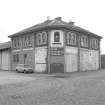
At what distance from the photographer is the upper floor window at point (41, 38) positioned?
25758 mm

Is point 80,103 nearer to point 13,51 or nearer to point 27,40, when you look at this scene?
point 27,40

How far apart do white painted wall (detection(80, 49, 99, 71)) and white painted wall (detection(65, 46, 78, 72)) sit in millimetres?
1775

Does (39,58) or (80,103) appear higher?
(39,58)

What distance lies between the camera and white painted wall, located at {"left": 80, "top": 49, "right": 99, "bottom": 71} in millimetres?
28719

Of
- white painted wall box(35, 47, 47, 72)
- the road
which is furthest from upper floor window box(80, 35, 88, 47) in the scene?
the road

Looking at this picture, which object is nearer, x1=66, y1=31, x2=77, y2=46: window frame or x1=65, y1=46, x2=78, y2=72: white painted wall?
x1=65, y1=46, x2=78, y2=72: white painted wall

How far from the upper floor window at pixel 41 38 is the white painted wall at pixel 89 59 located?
7.21 metres

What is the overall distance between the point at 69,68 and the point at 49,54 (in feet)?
12.8

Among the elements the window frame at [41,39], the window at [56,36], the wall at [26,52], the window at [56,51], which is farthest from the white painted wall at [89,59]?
the wall at [26,52]

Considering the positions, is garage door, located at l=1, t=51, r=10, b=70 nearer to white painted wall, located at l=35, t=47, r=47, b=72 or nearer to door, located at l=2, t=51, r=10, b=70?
door, located at l=2, t=51, r=10, b=70

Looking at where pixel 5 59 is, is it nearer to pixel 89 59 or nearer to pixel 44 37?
pixel 44 37

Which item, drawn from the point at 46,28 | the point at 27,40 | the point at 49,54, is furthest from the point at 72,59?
the point at 27,40

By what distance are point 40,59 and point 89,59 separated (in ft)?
33.3

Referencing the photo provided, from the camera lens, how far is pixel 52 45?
25141 millimetres
